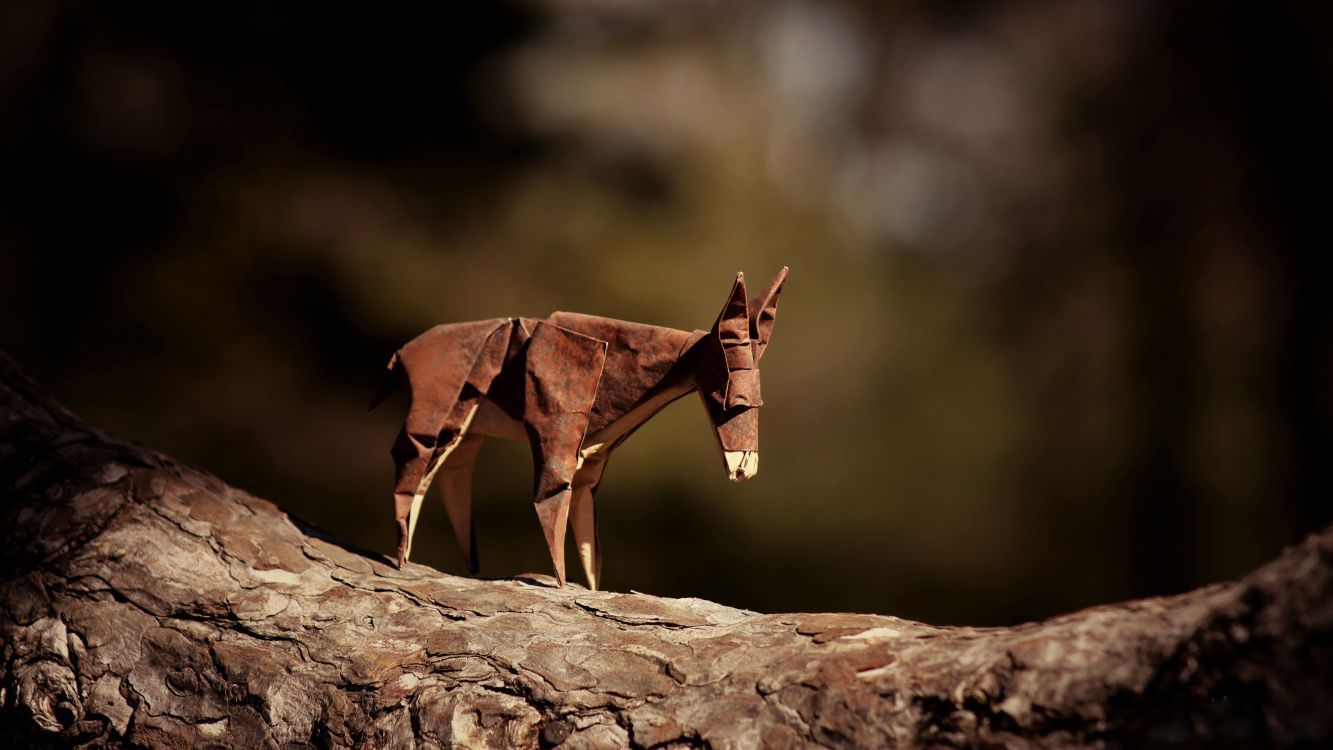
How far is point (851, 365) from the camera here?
3480 millimetres

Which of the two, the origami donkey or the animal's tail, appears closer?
the origami donkey

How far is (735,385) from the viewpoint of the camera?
212cm

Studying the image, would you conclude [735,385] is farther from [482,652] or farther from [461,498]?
[461,498]

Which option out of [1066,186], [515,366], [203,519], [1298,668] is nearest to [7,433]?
[203,519]

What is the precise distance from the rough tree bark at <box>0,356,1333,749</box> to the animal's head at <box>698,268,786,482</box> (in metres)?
0.33

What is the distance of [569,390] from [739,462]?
1.42 feet

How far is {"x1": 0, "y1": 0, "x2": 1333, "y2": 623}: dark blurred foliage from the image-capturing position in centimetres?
320

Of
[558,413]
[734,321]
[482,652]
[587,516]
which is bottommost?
[482,652]

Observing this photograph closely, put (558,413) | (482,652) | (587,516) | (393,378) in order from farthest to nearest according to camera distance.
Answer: (393,378) → (587,516) → (558,413) → (482,652)

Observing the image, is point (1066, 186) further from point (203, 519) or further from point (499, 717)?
point (203, 519)

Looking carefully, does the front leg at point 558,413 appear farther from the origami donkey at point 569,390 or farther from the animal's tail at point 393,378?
the animal's tail at point 393,378

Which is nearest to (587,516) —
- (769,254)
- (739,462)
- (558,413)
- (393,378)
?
(558,413)

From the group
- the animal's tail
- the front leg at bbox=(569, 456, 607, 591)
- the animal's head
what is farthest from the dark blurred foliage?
the animal's head

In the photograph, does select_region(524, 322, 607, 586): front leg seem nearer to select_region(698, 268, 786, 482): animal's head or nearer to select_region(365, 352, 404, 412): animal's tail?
select_region(698, 268, 786, 482): animal's head
